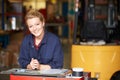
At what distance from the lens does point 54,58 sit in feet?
10.1

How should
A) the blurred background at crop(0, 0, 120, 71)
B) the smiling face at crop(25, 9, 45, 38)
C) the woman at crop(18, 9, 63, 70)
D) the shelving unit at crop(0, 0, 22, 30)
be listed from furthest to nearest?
the shelving unit at crop(0, 0, 22, 30), the blurred background at crop(0, 0, 120, 71), the woman at crop(18, 9, 63, 70), the smiling face at crop(25, 9, 45, 38)

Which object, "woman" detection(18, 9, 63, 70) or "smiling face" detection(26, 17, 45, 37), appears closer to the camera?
"smiling face" detection(26, 17, 45, 37)

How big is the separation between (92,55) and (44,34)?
10.3 ft

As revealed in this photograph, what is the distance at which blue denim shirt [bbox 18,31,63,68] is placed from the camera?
3072 mm

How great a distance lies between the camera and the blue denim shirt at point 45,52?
3.07 metres

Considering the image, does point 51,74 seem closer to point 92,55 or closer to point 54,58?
point 54,58

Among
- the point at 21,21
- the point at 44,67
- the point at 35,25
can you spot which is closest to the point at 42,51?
the point at 44,67

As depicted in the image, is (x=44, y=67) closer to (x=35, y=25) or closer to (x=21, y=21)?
(x=35, y=25)

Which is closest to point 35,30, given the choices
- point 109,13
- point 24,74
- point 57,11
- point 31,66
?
point 31,66

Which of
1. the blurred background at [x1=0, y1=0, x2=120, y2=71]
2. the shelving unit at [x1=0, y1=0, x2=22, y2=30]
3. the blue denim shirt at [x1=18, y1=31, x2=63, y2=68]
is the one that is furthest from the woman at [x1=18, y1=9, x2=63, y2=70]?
the shelving unit at [x1=0, y1=0, x2=22, y2=30]

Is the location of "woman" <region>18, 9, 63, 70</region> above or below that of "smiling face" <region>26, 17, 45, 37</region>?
below

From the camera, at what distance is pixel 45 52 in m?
3.07

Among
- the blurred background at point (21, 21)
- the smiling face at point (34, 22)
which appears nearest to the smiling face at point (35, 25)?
the smiling face at point (34, 22)

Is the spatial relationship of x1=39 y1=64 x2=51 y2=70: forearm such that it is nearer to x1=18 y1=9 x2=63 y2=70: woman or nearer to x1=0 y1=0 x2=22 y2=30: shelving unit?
x1=18 y1=9 x2=63 y2=70: woman
